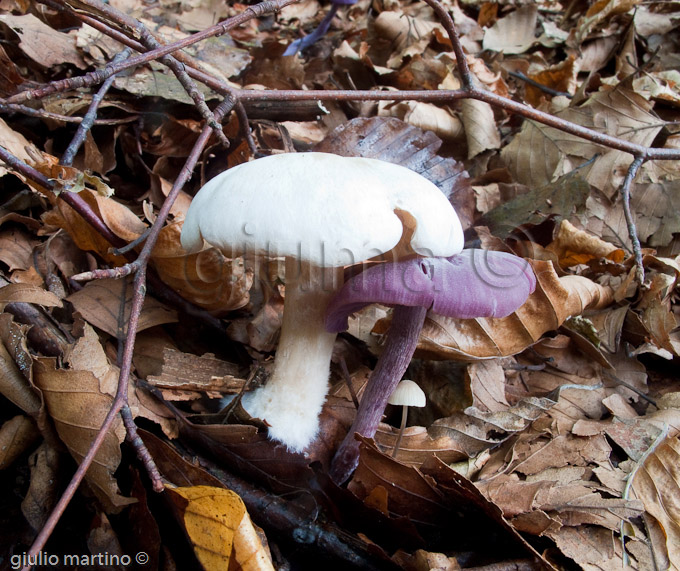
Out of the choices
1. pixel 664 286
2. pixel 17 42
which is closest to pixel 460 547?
pixel 664 286

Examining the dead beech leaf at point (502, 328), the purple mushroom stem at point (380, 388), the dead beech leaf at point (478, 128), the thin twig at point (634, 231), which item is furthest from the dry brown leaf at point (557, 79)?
the purple mushroom stem at point (380, 388)

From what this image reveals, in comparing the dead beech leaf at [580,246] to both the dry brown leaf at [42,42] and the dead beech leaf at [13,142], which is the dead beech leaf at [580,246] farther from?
the dry brown leaf at [42,42]

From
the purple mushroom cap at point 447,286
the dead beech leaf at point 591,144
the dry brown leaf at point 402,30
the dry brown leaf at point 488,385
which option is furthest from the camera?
the dry brown leaf at point 402,30

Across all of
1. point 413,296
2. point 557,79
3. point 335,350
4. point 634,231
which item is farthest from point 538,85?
point 413,296

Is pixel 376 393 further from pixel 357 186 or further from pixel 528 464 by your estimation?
pixel 357 186

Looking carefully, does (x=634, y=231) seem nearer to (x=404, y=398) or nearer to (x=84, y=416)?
(x=404, y=398)

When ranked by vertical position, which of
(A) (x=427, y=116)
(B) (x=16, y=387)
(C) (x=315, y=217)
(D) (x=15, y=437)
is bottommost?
(D) (x=15, y=437)

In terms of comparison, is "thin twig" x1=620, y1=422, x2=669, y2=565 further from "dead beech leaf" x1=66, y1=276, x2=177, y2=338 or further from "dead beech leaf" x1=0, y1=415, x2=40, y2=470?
"dead beech leaf" x1=0, y1=415, x2=40, y2=470
